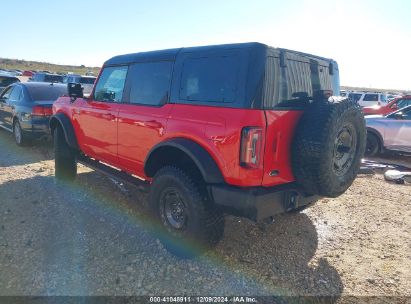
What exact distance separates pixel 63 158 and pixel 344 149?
4376 mm

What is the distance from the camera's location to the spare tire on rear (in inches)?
113

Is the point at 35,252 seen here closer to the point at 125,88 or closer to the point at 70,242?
the point at 70,242

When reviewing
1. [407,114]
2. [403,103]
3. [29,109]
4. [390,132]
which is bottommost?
[390,132]

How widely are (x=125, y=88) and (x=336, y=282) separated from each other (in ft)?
10.6

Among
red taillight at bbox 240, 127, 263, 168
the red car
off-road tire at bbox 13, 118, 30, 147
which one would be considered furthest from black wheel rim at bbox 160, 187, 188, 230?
the red car

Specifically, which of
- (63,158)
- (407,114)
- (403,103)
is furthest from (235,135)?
(403,103)

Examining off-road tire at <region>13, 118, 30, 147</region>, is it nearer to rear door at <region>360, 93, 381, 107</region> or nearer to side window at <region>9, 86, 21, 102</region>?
side window at <region>9, 86, 21, 102</region>

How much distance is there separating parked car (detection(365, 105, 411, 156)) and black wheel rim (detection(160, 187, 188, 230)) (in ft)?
22.6

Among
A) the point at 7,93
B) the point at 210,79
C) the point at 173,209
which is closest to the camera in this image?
the point at 210,79

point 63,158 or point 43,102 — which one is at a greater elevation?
point 43,102

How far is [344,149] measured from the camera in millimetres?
3277

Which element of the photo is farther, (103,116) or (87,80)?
(87,80)

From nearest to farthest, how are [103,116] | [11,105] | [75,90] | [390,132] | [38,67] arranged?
[103,116]
[75,90]
[390,132]
[11,105]
[38,67]

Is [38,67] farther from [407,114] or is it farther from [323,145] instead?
[323,145]
